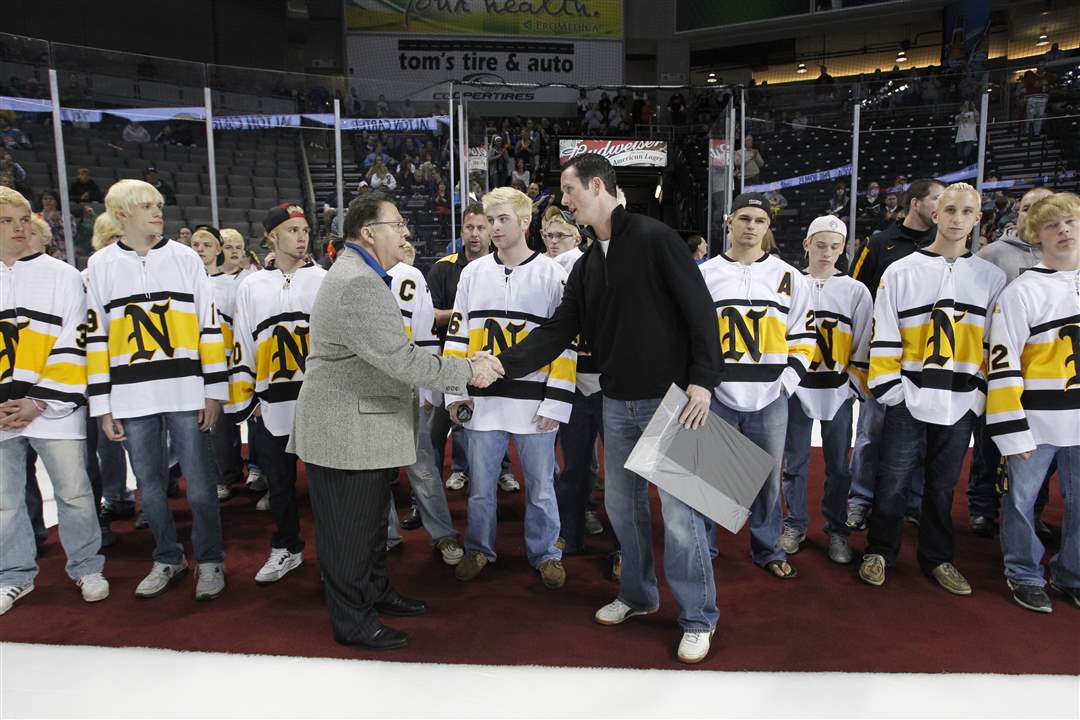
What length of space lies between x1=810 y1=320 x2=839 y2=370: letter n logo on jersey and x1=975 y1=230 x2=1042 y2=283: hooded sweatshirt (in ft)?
2.58

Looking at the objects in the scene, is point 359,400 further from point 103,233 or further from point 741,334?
point 103,233

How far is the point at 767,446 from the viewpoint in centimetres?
302

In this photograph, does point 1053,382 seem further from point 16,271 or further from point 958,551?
point 16,271

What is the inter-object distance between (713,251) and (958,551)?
230 inches

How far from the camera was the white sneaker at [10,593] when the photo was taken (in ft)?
9.48

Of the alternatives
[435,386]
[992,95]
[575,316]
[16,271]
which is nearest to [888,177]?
[992,95]

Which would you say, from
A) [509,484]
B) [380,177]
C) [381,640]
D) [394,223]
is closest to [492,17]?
[380,177]

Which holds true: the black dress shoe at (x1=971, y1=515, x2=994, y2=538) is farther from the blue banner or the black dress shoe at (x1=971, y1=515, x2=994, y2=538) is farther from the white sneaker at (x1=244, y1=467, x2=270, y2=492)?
the blue banner

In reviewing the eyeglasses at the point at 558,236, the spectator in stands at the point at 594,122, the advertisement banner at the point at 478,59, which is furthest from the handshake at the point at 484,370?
the advertisement banner at the point at 478,59

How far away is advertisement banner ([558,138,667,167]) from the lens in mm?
13922

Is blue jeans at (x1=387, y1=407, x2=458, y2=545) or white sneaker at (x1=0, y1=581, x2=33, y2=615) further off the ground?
blue jeans at (x1=387, y1=407, x2=458, y2=545)

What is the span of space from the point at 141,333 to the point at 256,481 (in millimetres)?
1825

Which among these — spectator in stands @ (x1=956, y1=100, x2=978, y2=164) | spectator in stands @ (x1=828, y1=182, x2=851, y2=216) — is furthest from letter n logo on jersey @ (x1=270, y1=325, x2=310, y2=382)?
spectator in stands @ (x1=956, y1=100, x2=978, y2=164)

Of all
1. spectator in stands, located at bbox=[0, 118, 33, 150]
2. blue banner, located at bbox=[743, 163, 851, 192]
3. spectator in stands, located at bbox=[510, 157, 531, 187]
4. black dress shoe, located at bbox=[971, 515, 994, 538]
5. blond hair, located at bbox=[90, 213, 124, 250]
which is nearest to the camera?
black dress shoe, located at bbox=[971, 515, 994, 538]
